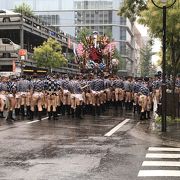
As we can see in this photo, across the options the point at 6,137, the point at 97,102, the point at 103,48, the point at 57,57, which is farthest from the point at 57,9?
the point at 6,137

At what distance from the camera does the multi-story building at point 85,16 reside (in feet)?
348

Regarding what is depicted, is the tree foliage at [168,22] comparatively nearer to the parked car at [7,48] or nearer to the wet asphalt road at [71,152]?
the wet asphalt road at [71,152]

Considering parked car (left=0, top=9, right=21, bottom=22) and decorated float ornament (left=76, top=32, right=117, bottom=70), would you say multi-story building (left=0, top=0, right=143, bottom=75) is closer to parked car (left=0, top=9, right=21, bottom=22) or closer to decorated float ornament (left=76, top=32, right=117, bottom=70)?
parked car (left=0, top=9, right=21, bottom=22)

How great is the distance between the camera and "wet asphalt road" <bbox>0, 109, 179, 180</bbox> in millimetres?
9355

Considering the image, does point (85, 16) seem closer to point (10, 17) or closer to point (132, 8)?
point (10, 17)

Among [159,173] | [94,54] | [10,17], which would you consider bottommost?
[159,173]

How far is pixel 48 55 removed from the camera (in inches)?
2167

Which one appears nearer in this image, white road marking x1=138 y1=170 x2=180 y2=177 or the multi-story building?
white road marking x1=138 y1=170 x2=180 y2=177

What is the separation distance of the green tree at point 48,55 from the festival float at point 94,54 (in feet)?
68.2

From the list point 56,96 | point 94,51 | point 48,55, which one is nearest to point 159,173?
point 56,96

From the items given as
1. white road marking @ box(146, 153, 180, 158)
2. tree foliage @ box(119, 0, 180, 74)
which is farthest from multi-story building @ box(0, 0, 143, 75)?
white road marking @ box(146, 153, 180, 158)

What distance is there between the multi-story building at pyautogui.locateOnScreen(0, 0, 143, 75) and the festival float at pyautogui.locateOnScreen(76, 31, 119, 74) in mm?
70142

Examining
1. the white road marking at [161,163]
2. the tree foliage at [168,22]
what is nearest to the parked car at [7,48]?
the tree foliage at [168,22]

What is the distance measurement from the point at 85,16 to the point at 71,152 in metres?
97.8
